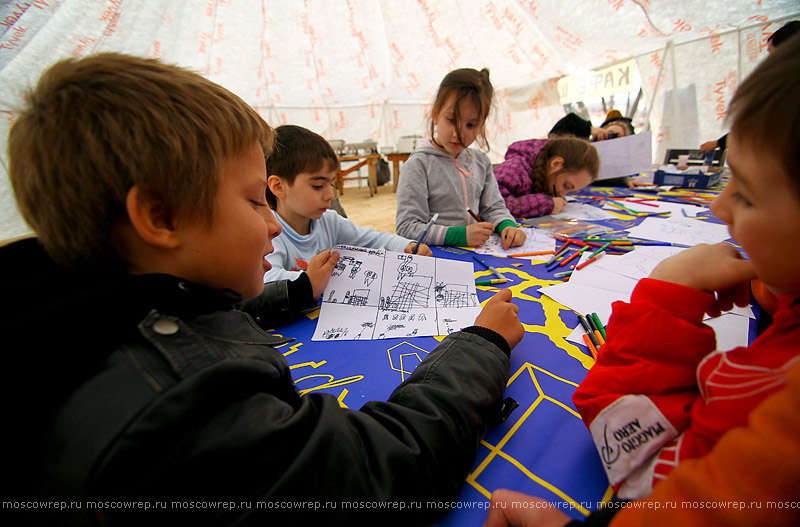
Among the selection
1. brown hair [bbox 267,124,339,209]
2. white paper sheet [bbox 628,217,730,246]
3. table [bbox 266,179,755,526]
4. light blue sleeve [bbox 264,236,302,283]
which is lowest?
table [bbox 266,179,755,526]

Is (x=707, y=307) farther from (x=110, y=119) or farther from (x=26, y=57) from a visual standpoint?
(x=26, y=57)

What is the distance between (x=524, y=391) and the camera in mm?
396

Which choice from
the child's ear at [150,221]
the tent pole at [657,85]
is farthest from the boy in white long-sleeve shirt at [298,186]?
the tent pole at [657,85]

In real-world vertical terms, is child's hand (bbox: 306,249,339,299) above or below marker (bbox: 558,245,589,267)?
above

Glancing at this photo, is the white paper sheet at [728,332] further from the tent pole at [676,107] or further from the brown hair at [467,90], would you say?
the tent pole at [676,107]

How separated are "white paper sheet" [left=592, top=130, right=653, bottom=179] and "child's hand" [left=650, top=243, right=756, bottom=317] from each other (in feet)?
5.20

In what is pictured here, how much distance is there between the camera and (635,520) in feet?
0.67

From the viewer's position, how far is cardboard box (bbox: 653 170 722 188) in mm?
1609

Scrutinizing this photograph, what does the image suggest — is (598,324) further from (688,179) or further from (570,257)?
(688,179)

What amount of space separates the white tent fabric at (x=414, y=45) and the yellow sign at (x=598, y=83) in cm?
8

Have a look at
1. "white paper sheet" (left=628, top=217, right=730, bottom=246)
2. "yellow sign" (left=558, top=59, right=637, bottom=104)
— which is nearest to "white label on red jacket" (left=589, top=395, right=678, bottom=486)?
"white paper sheet" (left=628, top=217, right=730, bottom=246)

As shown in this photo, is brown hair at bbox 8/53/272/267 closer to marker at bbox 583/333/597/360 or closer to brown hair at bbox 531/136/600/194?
marker at bbox 583/333/597/360

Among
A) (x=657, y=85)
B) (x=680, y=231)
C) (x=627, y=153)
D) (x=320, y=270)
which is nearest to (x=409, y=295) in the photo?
(x=320, y=270)

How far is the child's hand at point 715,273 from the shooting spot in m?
0.32
